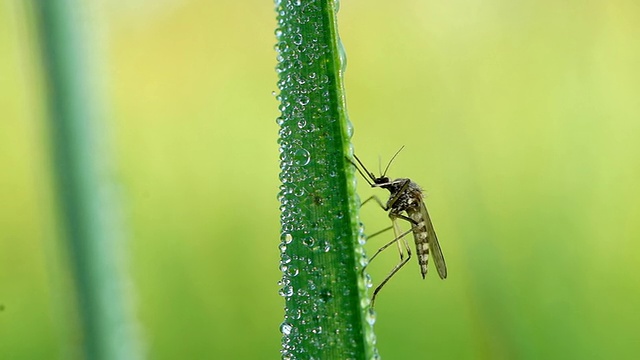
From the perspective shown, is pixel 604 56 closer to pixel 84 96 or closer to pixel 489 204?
pixel 489 204

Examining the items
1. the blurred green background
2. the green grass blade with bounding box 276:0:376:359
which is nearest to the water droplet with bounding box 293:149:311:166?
the green grass blade with bounding box 276:0:376:359

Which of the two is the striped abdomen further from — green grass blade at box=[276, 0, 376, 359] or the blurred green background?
green grass blade at box=[276, 0, 376, 359]

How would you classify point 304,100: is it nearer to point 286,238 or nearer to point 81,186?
point 286,238

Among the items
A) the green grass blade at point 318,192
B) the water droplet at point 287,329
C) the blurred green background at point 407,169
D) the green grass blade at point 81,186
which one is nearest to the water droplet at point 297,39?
the green grass blade at point 318,192

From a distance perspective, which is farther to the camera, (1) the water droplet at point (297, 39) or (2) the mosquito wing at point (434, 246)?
(2) the mosquito wing at point (434, 246)

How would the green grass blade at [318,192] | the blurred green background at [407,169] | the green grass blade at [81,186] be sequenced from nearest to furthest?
the green grass blade at [318,192] → the green grass blade at [81,186] → the blurred green background at [407,169]

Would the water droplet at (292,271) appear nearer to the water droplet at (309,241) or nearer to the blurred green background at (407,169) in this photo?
the water droplet at (309,241)

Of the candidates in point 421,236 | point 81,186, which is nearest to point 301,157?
point 81,186

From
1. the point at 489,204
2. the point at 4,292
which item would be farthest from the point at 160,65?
the point at 489,204
